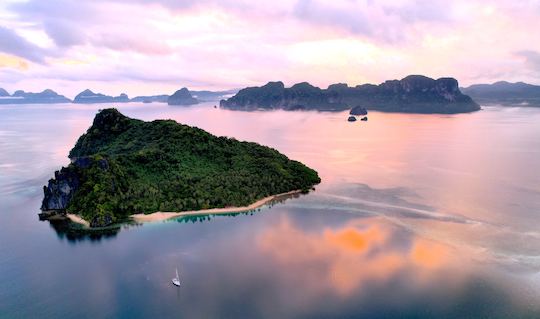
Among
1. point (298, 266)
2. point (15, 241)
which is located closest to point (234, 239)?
point (298, 266)

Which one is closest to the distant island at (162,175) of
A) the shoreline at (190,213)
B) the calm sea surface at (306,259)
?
the shoreline at (190,213)

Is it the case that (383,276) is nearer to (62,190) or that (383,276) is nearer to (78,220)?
(78,220)

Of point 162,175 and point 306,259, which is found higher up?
point 162,175

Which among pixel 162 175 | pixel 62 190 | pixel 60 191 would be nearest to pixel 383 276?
pixel 162 175

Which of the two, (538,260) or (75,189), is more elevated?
(75,189)

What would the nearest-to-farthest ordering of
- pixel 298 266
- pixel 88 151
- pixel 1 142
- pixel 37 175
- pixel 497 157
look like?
pixel 298 266, pixel 37 175, pixel 88 151, pixel 497 157, pixel 1 142

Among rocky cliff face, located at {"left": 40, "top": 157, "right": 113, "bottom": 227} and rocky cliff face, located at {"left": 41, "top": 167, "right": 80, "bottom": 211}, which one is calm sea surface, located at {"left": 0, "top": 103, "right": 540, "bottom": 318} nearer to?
rocky cliff face, located at {"left": 40, "top": 157, "right": 113, "bottom": 227}

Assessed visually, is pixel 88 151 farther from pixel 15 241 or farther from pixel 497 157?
pixel 497 157

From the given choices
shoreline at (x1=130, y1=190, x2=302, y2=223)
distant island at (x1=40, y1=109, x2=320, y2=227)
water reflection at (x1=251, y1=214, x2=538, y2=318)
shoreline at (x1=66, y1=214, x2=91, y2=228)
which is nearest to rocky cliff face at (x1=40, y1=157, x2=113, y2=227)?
distant island at (x1=40, y1=109, x2=320, y2=227)

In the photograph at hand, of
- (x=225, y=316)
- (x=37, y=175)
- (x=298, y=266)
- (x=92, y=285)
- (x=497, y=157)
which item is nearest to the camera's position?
(x=225, y=316)
